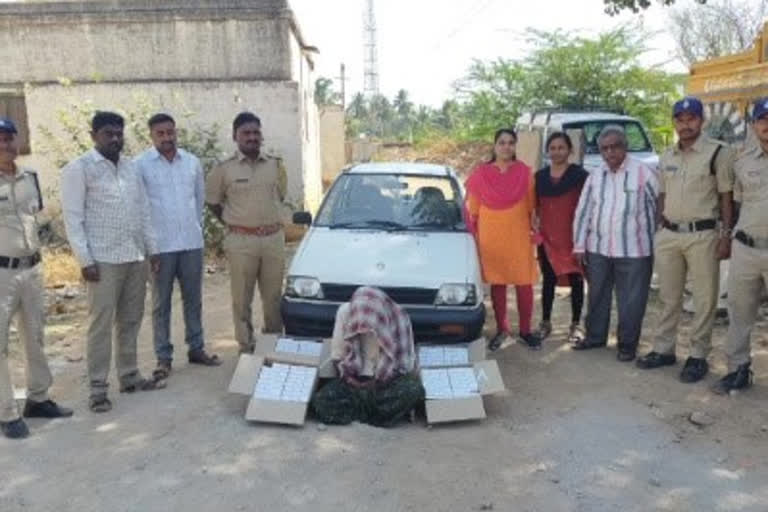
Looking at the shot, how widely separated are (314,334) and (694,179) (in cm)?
291

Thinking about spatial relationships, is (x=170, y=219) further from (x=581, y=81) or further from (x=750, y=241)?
(x=581, y=81)

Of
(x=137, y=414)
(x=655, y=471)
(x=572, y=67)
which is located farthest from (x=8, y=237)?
(x=572, y=67)

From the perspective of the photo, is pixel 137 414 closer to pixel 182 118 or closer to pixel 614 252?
pixel 614 252

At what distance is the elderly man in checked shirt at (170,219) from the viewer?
17.7 feet

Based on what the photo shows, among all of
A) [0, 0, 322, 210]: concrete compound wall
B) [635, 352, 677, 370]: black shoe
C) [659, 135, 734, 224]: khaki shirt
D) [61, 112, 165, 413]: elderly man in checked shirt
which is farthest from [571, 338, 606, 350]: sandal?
[0, 0, 322, 210]: concrete compound wall

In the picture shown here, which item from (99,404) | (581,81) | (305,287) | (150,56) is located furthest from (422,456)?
(581,81)

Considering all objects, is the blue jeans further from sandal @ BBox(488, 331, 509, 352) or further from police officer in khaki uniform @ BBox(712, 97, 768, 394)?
police officer in khaki uniform @ BBox(712, 97, 768, 394)

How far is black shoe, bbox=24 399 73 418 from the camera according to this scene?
15.9 feet

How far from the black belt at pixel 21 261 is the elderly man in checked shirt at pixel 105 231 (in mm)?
233

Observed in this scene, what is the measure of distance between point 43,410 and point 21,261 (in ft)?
3.46

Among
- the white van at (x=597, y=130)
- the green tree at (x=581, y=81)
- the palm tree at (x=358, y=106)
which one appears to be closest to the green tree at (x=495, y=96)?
the green tree at (x=581, y=81)

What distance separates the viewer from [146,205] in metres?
5.20

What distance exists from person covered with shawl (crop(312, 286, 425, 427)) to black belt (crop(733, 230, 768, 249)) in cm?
238

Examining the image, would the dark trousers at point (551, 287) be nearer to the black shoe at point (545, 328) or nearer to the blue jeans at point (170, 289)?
the black shoe at point (545, 328)
